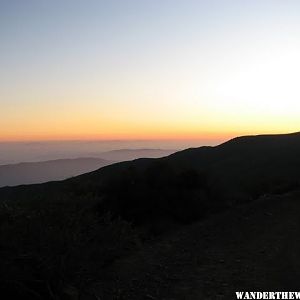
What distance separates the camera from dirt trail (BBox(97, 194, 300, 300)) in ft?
30.5

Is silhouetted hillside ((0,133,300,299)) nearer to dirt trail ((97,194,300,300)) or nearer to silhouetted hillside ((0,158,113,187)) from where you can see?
dirt trail ((97,194,300,300))

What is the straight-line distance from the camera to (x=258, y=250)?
1199 cm

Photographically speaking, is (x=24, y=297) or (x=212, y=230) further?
(x=212, y=230)

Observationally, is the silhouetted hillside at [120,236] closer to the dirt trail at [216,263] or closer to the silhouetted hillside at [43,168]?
the dirt trail at [216,263]

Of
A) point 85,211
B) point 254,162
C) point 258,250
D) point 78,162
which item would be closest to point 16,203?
point 85,211

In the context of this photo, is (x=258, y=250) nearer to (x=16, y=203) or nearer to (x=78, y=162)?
(x=16, y=203)

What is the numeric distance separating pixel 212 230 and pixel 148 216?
515cm

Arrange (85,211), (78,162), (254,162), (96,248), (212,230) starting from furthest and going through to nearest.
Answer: (78,162) < (254,162) < (212,230) < (85,211) < (96,248)

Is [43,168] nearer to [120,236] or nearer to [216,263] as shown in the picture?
[216,263]

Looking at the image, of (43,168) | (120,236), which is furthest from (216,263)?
(43,168)

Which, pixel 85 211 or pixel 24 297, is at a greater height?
pixel 85 211

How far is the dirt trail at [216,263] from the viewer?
30.5ft

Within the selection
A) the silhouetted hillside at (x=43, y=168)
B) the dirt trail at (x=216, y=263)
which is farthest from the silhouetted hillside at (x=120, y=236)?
the silhouetted hillside at (x=43, y=168)

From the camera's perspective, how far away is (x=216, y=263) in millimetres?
11133
